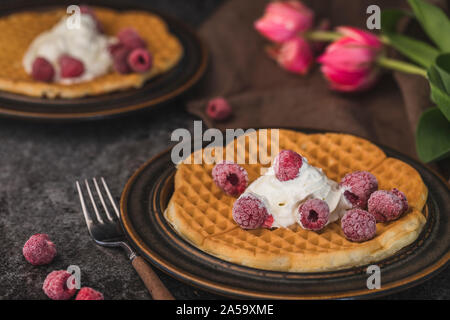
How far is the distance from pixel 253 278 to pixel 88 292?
1.14 ft

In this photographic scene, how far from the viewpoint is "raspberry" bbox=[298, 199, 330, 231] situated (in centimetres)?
135

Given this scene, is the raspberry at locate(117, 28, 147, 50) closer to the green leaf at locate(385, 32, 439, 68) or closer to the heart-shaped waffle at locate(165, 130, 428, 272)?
the heart-shaped waffle at locate(165, 130, 428, 272)

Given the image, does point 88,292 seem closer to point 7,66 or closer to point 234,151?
point 234,151

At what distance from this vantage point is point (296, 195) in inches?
55.4

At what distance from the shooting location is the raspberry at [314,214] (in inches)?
53.2

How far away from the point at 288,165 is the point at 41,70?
41.3 inches

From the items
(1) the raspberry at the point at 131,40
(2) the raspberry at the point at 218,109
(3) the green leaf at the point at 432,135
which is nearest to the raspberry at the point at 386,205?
(3) the green leaf at the point at 432,135

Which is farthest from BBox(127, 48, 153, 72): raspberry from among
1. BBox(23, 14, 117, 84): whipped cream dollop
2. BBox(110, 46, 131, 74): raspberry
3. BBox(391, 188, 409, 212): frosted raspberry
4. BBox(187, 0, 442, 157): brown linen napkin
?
BBox(391, 188, 409, 212): frosted raspberry

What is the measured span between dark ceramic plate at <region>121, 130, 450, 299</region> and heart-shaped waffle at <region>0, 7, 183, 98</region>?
2.29ft

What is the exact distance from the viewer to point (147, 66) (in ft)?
6.90

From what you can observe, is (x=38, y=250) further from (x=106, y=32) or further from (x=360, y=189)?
(x=106, y=32)

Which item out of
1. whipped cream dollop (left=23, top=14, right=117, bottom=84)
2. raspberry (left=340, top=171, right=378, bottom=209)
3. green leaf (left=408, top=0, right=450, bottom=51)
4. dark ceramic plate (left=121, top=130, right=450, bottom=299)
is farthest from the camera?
whipped cream dollop (left=23, top=14, right=117, bottom=84)
